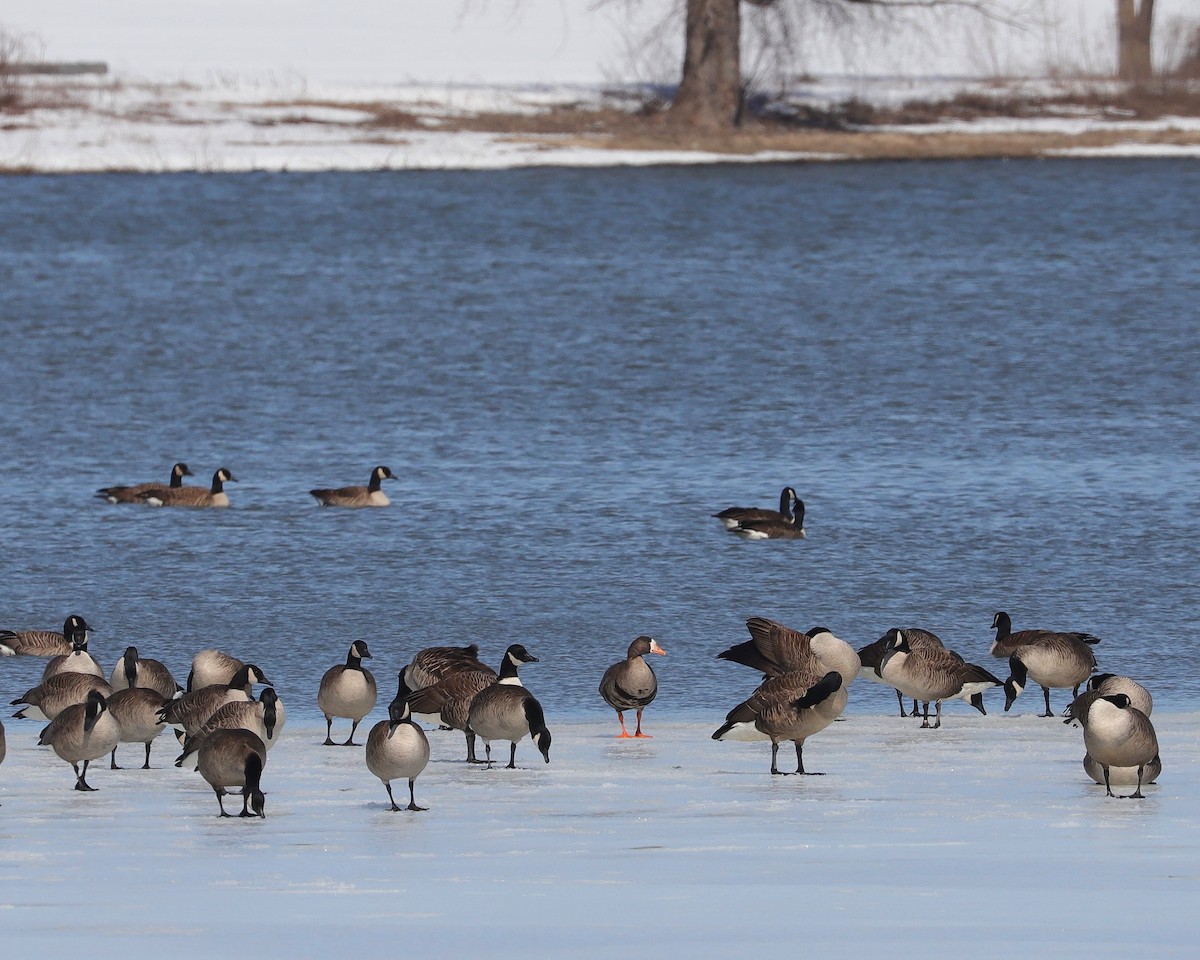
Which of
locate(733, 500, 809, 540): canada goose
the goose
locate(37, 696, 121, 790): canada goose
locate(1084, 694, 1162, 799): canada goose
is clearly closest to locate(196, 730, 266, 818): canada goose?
locate(37, 696, 121, 790): canada goose

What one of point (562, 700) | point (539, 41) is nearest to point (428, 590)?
point (562, 700)

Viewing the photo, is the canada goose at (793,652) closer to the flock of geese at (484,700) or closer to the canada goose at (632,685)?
the flock of geese at (484,700)

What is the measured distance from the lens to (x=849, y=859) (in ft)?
27.6

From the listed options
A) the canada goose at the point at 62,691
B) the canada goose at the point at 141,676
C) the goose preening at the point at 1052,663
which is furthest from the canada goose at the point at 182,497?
the goose preening at the point at 1052,663

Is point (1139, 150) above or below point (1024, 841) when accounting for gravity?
above

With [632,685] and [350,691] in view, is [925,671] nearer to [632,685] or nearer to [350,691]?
[632,685]

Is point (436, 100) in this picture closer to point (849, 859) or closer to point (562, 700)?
point (562, 700)

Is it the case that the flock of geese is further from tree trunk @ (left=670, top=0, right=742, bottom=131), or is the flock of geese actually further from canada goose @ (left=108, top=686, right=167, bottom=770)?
tree trunk @ (left=670, top=0, right=742, bottom=131)

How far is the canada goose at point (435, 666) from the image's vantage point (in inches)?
449

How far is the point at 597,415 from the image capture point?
81.1ft

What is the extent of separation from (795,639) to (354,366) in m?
17.5

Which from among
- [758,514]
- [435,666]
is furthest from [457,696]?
[758,514]

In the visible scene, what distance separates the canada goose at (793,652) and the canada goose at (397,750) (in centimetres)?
261

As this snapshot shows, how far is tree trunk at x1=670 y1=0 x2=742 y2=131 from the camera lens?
52344mm
